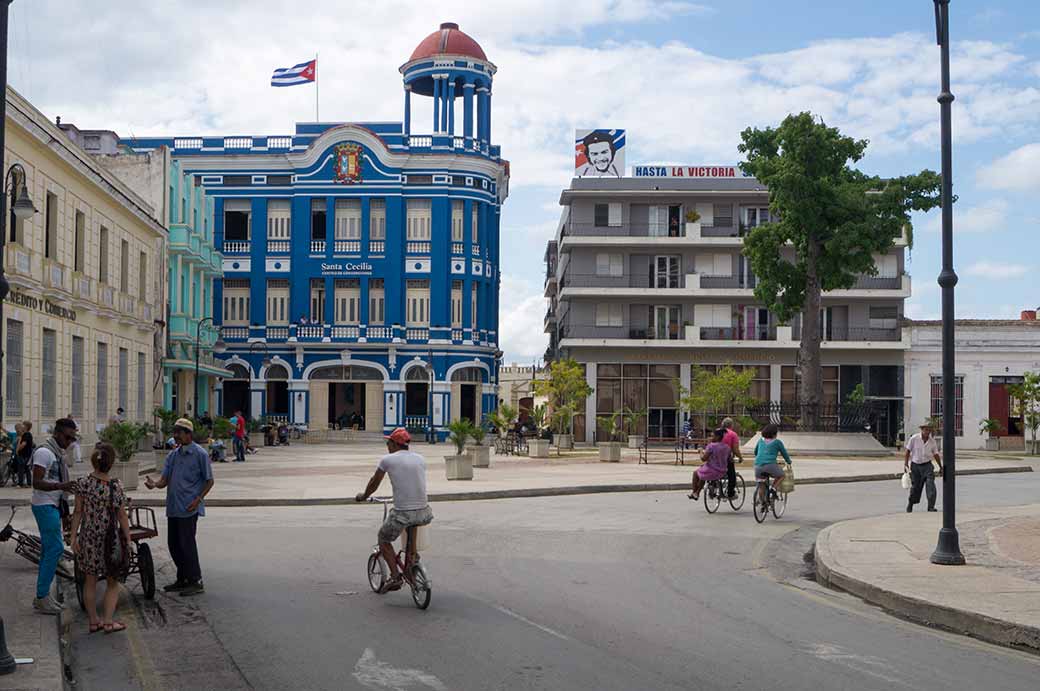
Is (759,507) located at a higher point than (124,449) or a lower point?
lower

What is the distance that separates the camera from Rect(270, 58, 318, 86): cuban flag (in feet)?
204

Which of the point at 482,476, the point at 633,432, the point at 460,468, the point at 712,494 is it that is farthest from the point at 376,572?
the point at 633,432

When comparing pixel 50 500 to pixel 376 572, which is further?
pixel 376 572

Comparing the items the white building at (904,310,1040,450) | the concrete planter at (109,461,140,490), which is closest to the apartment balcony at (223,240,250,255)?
the white building at (904,310,1040,450)

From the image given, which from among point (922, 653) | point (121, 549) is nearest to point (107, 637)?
point (121, 549)

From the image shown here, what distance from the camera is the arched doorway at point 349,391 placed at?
65.9 metres

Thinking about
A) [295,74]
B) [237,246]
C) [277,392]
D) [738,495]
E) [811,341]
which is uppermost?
[295,74]

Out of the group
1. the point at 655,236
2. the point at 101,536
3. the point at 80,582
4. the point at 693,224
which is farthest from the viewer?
the point at 655,236

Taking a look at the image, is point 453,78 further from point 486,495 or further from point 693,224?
point 486,495

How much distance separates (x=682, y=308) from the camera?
6544 centimetres

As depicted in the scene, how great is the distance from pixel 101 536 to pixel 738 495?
14.1 meters

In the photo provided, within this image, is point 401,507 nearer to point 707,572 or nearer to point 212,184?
point 707,572

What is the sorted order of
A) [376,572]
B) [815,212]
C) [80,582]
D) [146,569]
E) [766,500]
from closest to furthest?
[80,582]
[146,569]
[376,572]
[766,500]
[815,212]

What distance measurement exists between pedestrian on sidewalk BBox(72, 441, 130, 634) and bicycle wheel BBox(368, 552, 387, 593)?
2.42m
